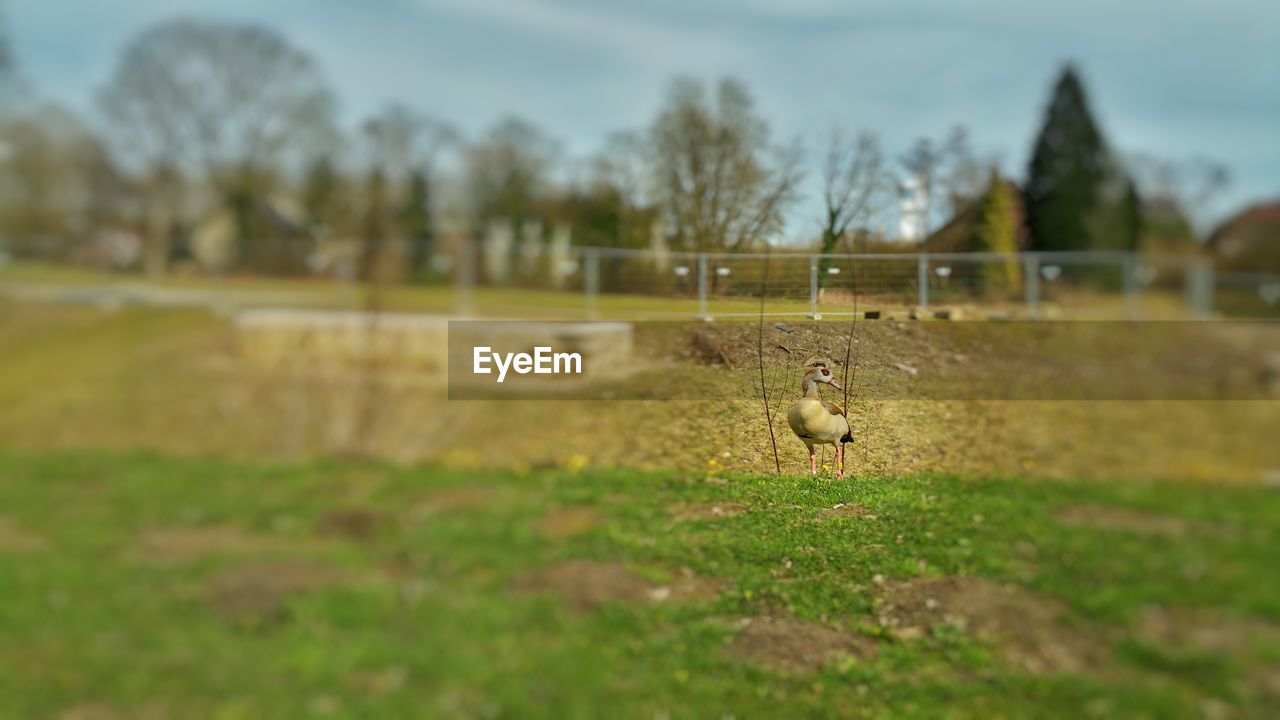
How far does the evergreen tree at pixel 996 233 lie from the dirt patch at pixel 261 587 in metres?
3.68

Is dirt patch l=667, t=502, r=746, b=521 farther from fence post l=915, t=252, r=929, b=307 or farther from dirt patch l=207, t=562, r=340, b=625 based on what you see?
dirt patch l=207, t=562, r=340, b=625

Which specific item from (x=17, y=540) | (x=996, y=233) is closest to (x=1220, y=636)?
(x=996, y=233)

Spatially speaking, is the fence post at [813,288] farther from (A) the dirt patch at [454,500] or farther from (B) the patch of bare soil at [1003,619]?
(A) the dirt patch at [454,500]

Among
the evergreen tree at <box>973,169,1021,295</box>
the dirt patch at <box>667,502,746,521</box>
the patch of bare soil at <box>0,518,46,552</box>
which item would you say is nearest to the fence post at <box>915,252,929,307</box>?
the dirt patch at <box>667,502,746,521</box>

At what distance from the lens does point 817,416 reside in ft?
2.82

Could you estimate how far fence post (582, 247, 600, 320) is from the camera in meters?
2.07

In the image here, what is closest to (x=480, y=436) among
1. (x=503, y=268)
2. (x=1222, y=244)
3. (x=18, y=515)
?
(x=503, y=268)

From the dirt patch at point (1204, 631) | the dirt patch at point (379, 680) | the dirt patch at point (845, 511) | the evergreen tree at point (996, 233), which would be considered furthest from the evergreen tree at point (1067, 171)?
the dirt patch at point (379, 680)

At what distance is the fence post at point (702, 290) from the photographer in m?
1.06

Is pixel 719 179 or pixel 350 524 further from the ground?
pixel 719 179

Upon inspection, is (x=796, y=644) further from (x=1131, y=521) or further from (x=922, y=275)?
(x=1131, y=521)

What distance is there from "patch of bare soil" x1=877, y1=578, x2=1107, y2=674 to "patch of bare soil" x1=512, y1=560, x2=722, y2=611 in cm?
84

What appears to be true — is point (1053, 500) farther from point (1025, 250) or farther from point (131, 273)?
point (131, 273)

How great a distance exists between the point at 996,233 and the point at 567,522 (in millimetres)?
3173
